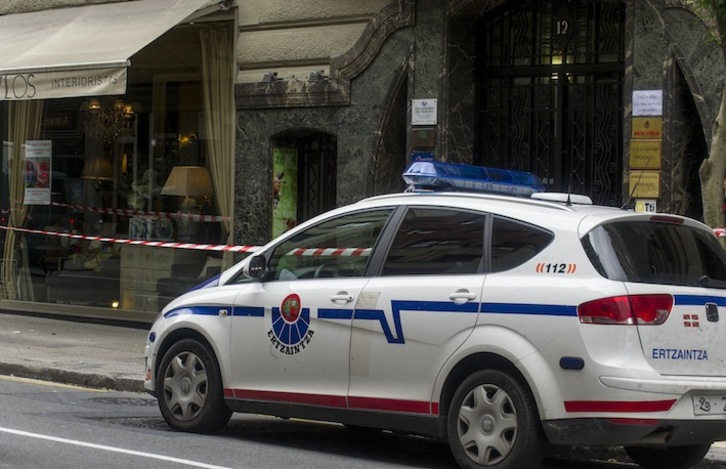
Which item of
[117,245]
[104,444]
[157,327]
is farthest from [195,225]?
[104,444]

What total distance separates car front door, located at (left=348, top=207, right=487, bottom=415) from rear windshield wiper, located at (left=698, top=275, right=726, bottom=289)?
1301 mm

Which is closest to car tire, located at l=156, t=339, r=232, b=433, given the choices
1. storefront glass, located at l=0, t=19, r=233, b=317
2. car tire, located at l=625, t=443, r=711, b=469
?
car tire, located at l=625, t=443, r=711, b=469

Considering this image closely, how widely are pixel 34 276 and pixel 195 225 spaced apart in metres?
3.24

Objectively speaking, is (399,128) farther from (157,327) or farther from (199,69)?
(157,327)

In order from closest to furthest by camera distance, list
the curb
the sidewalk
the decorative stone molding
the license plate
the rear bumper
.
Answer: the rear bumper < the license plate < the curb < the sidewalk < the decorative stone molding

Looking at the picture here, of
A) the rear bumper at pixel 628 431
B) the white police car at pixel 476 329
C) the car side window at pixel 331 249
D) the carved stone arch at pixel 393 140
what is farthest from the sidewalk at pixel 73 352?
the rear bumper at pixel 628 431

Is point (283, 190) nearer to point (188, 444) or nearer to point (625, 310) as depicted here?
point (188, 444)

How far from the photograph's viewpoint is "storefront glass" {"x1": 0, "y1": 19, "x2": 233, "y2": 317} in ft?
51.2

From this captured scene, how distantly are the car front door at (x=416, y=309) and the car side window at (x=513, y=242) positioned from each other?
3.8 inches

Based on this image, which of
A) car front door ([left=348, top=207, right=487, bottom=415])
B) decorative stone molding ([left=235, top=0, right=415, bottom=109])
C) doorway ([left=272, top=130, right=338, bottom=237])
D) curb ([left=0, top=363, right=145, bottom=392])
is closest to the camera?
car front door ([left=348, top=207, right=487, bottom=415])

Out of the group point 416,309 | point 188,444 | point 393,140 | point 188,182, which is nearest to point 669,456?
point 416,309

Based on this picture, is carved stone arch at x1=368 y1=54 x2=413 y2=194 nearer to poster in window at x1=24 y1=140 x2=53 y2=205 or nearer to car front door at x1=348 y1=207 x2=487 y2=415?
poster in window at x1=24 y1=140 x2=53 y2=205

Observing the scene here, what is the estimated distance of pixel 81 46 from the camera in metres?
15.2

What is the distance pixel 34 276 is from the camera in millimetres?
17500
